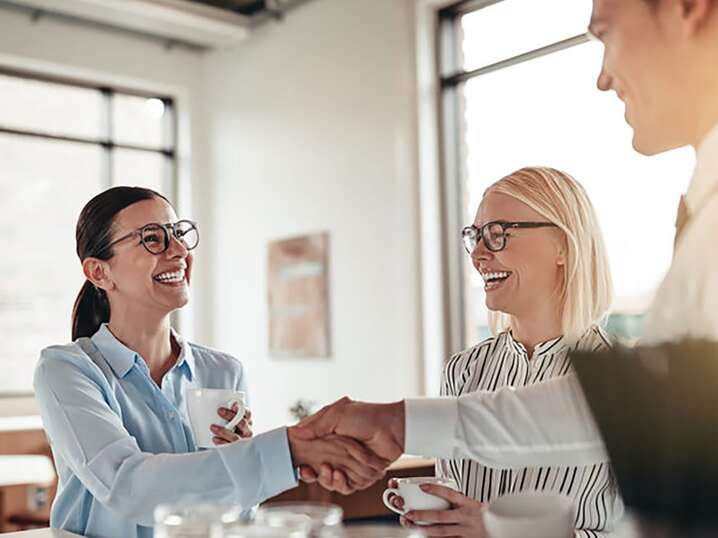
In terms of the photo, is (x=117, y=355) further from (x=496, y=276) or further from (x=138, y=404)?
(x=496, y=276)

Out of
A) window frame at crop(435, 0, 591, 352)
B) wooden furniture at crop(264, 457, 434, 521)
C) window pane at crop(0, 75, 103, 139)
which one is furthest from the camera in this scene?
window pane at crop(0, 75, 103, 139)

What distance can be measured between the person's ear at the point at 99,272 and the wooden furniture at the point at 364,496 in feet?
5.80

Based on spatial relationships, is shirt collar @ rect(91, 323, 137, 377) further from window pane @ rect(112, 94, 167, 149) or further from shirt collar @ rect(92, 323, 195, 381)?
window pane @ rect(112, 94, 167, 149)

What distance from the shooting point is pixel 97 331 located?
7.20ft

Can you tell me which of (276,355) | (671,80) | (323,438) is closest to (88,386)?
(323,438)

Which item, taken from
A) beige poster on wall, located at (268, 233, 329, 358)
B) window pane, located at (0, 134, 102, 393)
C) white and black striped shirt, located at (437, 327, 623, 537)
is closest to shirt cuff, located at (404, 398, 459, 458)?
white and black striped shirt, located at (437, 327, 623, 537)

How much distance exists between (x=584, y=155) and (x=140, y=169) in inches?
159

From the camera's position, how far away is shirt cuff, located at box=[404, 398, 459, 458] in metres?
1.37

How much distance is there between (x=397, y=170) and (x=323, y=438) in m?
4.68

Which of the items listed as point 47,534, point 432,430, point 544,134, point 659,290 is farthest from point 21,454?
point 659,290

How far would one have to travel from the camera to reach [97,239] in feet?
7.23

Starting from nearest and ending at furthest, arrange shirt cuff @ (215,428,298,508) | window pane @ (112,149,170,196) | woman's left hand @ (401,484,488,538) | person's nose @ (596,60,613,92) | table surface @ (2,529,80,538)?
1. person's nose @ (596,60,613,92)
2. woman's left hand @ (401,484,488,538)
3. shirt cuff @ (215,428,298,508)
4. table surface @ (2,529,80,538)
5. window pane @ (112,149,170,196)

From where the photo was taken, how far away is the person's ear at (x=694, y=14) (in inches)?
43.2

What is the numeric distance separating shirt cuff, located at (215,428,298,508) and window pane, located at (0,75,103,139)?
6.17 m
